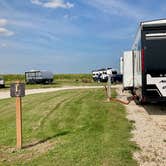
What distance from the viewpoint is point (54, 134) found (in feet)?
27.1

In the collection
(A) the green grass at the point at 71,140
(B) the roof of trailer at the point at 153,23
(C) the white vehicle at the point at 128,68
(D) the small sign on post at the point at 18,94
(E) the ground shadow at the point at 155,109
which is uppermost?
(B) the roof of trailer at the point at 153,23

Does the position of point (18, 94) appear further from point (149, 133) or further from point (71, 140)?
point (149, 133)

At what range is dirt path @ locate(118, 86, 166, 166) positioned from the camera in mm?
6027

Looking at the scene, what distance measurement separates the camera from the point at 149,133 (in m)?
8.23

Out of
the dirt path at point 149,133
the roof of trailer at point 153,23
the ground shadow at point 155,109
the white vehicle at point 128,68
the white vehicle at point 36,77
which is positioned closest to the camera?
the dirt path at point 149,133

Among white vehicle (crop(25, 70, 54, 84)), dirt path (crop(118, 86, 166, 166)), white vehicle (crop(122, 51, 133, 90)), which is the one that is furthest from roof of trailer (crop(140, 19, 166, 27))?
white vehicle (crop(25, 70, 54, 84))

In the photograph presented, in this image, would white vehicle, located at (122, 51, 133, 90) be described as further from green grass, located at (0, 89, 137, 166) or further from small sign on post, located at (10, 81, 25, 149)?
small sign on post, located at (10, 81, 25, 149)

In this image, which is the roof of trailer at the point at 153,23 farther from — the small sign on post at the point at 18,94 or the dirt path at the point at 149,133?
the small sign on post at the point at 18,94

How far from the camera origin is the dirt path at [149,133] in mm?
6027

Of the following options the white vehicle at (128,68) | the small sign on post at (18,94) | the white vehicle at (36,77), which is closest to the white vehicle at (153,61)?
the small sign on post at (18,94)

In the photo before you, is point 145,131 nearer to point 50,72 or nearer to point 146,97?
point 146,97

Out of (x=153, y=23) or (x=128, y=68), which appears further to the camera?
(x=128, y=68)

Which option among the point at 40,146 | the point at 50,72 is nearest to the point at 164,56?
the point at 40,146

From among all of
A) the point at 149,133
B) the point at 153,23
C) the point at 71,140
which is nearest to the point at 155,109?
the point at 153,23
